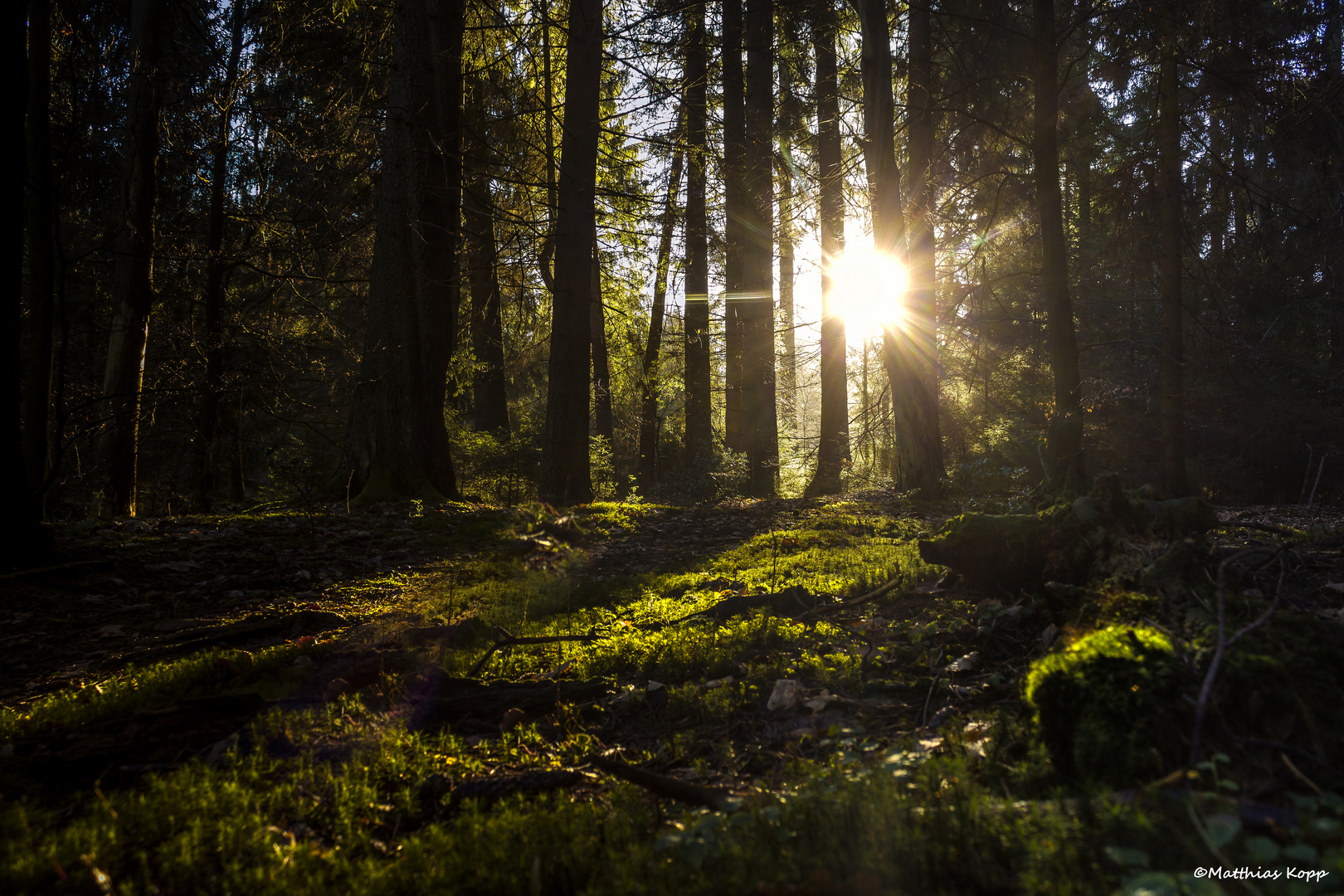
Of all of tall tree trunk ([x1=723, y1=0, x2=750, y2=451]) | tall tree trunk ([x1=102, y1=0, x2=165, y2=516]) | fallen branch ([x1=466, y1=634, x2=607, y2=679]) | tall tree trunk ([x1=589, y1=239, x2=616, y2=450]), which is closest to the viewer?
fallen branch ([x1=466, y1=634, x2=607, y2=679])

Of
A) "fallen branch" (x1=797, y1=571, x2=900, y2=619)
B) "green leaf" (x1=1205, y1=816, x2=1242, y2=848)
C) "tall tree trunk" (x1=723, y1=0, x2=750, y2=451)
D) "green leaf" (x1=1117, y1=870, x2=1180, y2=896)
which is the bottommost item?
"fallen branch" (x1=797, y1=571, x2=900, y2=619)

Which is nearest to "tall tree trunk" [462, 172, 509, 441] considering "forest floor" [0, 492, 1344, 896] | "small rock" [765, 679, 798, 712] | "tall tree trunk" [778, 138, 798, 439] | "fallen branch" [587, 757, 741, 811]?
"tall tree trunk" [778, 138, 798, 439]

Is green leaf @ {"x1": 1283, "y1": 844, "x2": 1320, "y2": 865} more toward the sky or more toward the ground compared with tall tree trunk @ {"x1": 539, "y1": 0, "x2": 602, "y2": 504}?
more toward the ground

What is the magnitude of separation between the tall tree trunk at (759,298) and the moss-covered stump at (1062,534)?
1022 cm

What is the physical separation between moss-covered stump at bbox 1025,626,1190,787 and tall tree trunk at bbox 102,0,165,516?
12216 mm

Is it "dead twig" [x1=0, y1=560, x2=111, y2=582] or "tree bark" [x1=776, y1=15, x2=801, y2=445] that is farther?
"tree bark" [x1=776, y1=15, x2=801, y2=445]

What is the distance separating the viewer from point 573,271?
31.1 ft

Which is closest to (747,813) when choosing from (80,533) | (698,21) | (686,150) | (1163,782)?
(1163,782)

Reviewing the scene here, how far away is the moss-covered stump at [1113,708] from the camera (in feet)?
6.10

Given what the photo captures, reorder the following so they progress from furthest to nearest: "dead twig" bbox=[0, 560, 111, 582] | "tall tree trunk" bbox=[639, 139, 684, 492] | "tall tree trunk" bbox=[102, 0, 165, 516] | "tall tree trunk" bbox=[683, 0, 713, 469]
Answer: "tall tree trunk" bbox=[639, 139, 684, 492] → "tall tree trunk" bbox=[683, 0, 713, 469] → "tall tree trunk" bbox=[102, 0, 165, 516] → "dead twig" bbox=[0, 560, 111, 582]

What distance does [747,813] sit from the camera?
196cm

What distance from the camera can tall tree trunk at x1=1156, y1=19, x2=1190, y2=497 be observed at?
1102cm

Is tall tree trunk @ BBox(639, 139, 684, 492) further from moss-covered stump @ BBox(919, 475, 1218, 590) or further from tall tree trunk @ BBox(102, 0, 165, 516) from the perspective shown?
moss-covered stump @ BBox(919, 475, 1218, 590)

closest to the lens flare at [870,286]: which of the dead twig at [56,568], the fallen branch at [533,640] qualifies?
the fallen branch at [533,640]
